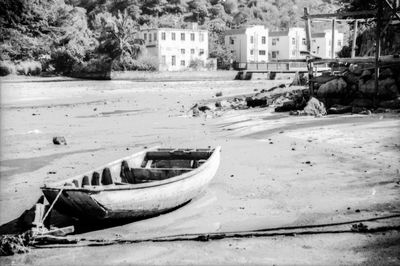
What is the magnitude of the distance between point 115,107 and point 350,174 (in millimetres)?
24210

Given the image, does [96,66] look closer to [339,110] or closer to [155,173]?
[339,110]

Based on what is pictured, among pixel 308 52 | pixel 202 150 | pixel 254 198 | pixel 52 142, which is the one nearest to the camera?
pixel 254 198

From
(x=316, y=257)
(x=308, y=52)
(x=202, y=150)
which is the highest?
(x=308, y=52)

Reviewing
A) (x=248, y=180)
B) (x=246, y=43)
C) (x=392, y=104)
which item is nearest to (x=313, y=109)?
(x=392, y=104)

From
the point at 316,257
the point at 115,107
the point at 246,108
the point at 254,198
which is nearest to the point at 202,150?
the point at 254,198

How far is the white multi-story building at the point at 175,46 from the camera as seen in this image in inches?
3103

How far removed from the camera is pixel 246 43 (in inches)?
3605

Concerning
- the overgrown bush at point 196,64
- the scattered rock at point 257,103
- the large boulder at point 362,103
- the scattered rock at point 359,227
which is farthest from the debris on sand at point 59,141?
the overgrown bush at point 196,64

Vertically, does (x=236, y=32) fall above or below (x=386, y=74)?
above

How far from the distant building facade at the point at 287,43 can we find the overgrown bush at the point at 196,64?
64.9 feet

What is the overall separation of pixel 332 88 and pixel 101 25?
68400mm

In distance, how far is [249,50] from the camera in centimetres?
9250

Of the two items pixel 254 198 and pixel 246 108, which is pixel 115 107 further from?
pixel 254 198

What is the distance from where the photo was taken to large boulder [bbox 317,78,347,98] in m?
25.9
